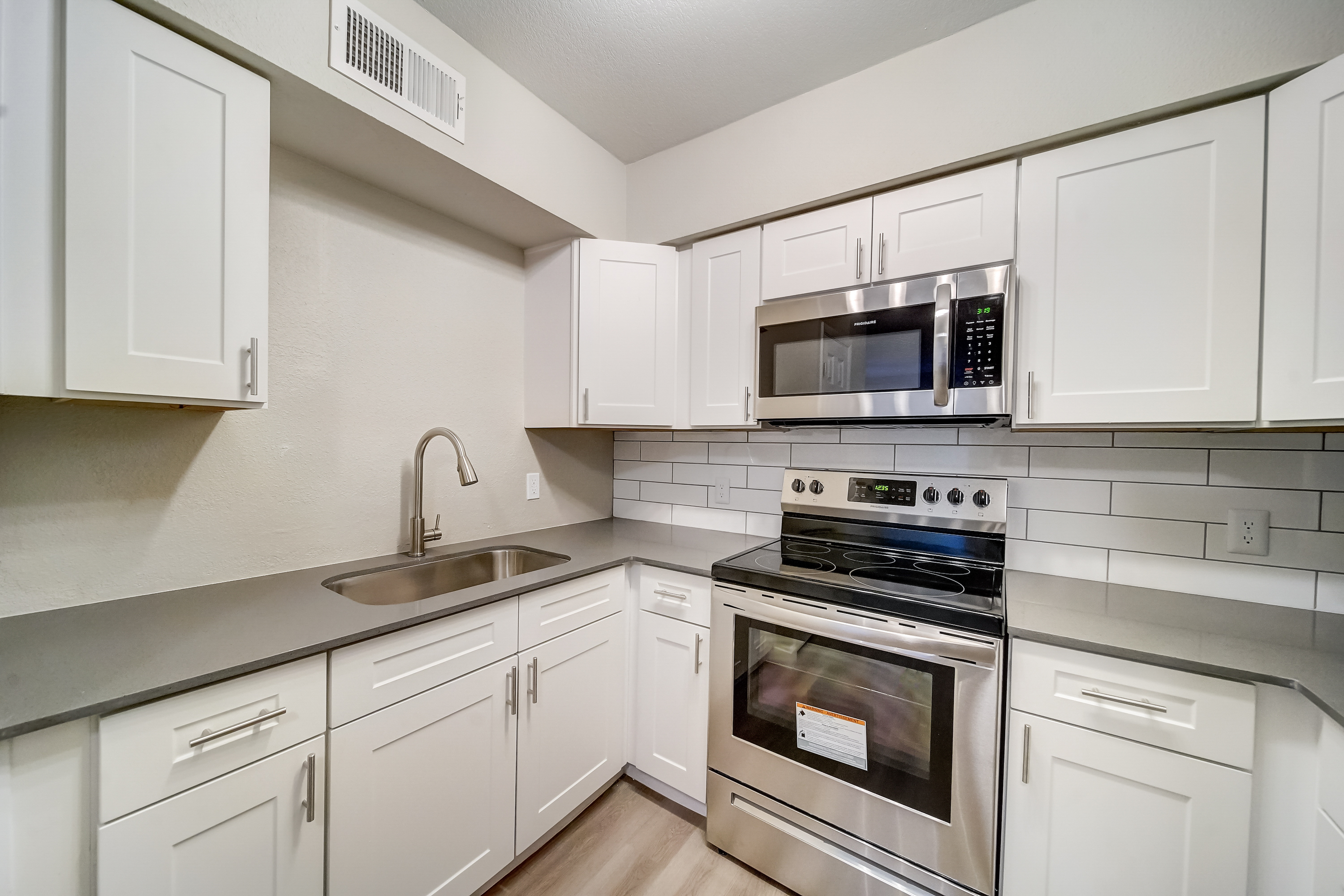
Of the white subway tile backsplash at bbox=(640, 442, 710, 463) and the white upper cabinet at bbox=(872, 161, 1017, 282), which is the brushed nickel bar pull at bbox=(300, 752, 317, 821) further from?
the white upper cabinet at bbox=(872, 161, 1017, 282)

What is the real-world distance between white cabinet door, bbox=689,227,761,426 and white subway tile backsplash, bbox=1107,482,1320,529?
3.95 ft

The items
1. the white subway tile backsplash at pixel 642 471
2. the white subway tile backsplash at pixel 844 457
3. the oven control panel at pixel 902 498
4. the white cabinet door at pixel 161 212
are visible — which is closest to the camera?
the white cabinet door at pixel 161 212

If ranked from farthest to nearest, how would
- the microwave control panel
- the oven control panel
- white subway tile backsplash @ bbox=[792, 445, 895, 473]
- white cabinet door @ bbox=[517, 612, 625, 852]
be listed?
white subway tile backsplash @ bbox=[792, 445, 895, 473] < the oven control panel < white cabinet door @ bbox=[517, 612, 625, 852] < the microwave control panel

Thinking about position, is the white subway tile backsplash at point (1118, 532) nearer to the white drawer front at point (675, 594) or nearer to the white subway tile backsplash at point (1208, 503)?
the white subway tile backsplash at point (1208, 503)

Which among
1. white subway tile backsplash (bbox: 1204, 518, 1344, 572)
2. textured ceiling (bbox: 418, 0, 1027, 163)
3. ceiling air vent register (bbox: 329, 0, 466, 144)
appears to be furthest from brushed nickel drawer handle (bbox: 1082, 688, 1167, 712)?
ceiling air vent register (bbox: 329, 0, 466, 144)

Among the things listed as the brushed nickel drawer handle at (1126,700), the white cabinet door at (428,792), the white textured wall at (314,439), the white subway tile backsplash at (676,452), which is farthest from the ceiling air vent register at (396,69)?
the brushed nickel drawer handle at (1126,700)

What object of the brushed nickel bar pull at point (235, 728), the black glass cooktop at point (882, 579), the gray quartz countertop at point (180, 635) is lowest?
the brushed nickel bar pull at point (235, 728)

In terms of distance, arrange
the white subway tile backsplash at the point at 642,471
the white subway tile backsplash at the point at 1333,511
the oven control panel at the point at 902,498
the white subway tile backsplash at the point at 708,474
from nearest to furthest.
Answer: the white subway tile backsplash at the point at 1333,511 → the oven control panel at the point at 902,498 → the white subway tile backsplash at the point at 708,474 → the white subway tile backsplash at the point at 642,471

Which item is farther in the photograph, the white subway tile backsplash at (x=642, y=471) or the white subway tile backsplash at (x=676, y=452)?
the white subway tile backsplash at (x=642, y=471)

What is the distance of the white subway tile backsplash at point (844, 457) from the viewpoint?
6.16 feet

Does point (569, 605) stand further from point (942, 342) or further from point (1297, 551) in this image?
point (1297, 551)

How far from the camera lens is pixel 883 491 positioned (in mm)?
1734

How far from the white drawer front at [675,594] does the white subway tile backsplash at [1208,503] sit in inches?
51.9

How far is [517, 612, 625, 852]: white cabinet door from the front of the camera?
1470mm
